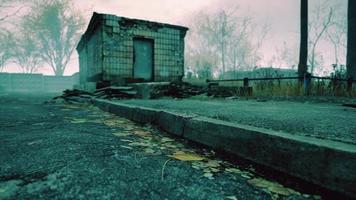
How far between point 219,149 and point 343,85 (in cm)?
586

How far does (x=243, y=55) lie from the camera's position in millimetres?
46531

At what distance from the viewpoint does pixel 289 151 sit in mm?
1194

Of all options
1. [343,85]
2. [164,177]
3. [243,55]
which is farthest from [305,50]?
[243,55]

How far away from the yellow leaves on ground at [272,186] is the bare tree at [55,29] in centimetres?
3638

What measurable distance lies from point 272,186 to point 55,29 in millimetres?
37364

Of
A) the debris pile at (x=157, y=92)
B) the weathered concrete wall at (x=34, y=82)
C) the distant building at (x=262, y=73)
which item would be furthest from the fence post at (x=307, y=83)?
the weathered concrete wall at (x=34, y=82)

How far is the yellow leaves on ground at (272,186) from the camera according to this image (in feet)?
3.67

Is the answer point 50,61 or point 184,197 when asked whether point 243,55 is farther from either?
point 184,197

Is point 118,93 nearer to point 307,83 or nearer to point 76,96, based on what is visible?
point 76,96

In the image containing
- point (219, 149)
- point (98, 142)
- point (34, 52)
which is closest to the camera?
point (219, 149)

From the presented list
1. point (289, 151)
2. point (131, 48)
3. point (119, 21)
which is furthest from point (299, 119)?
point (119, 21)

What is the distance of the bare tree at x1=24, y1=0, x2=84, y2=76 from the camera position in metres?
30.9

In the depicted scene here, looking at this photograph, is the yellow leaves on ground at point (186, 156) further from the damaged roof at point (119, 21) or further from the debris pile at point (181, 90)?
the damaged roof at point (119, 21)

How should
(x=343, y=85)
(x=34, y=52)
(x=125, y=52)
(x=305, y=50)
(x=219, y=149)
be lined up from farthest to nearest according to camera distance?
1. (x=34, y=52)
2. (x=125, y=52)
3. (x=305, y=50)
4. (x=343, y=85)
5. (x=219, y=149)
